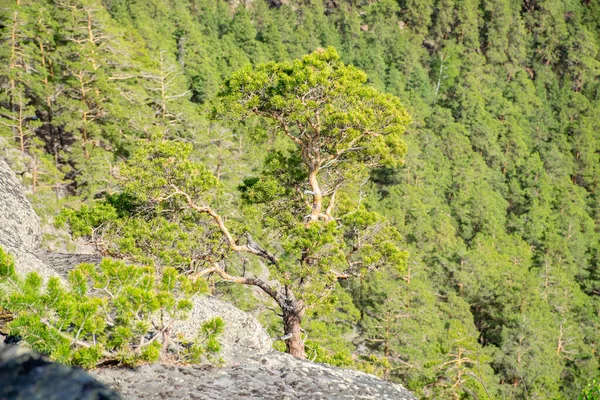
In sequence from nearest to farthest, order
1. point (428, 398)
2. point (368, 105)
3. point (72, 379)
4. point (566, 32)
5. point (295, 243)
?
point (72, 379)
point (295, 243)
point (368, 105)
point (428, 398)
point (566, 32)

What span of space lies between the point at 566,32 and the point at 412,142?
69225 mm

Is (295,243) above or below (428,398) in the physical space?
above

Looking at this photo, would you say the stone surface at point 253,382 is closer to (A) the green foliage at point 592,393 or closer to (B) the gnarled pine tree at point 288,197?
(A) the green foliage at point 592,393

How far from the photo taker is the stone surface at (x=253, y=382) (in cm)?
554

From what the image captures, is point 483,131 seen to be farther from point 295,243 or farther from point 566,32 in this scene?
point 295,243

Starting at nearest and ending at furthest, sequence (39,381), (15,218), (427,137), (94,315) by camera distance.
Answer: (39,381) < (94,315) < (15,218) < (427,137)

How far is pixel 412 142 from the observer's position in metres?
65.6

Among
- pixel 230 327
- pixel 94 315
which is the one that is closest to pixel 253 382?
pixel 230 327

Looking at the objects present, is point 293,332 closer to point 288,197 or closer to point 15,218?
point 288,197

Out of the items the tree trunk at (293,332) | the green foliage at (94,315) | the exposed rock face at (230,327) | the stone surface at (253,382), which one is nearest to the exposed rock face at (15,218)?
the exposed rock face at (230,327)

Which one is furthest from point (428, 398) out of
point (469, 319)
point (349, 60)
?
point (349, 60)

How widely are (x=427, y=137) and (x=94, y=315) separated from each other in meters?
67.9

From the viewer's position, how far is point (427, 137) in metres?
70.0

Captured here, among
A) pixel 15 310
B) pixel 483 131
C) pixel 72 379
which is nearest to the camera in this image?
pixel 72 379
